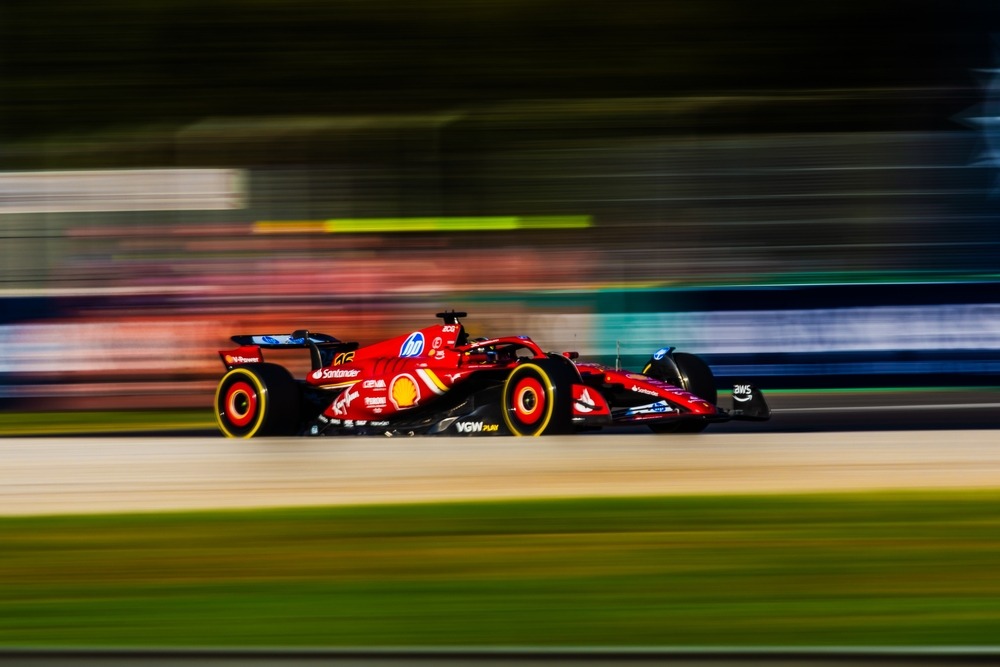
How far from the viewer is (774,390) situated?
1254 centimetres

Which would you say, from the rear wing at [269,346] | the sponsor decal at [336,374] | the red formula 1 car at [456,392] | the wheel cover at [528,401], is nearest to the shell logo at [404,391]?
the red formula 1 car at [456,392]

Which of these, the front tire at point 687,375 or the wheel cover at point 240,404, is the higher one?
the front tire at point 687,375

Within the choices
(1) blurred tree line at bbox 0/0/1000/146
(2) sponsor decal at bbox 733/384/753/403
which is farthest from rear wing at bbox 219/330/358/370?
(1) blurred tree line at bbox 0/0/1000/146

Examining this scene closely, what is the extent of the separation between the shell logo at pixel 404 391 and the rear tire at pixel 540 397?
742mm

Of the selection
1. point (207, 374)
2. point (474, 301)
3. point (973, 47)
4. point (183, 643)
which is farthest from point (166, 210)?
point (183, 643)

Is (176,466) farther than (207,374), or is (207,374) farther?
(207,374)

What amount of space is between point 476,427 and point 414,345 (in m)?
0.71

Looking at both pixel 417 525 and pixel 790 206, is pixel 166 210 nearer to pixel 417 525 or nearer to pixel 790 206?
pixel 790 206

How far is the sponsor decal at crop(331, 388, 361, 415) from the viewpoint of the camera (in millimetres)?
9773

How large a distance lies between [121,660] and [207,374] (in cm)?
1004

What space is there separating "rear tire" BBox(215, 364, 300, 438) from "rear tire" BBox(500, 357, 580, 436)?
5.87 ft

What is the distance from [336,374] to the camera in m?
10.1

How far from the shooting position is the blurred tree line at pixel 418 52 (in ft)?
61.2

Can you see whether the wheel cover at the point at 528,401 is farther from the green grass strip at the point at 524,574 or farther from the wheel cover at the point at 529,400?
the green grass strip at the point at 524,574
